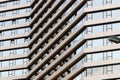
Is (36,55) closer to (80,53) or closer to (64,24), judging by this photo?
(64,24)

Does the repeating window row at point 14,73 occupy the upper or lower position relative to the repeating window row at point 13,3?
lower

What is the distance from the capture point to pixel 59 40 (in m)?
75.3

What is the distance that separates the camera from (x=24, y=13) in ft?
284

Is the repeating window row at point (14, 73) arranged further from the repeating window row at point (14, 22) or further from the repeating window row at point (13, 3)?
the repeating window row at point (13, 3)

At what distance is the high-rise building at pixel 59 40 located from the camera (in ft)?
217

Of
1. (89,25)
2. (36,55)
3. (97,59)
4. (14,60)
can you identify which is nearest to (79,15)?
(89,25)

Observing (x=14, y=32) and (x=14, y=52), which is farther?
(x=14, y=32)

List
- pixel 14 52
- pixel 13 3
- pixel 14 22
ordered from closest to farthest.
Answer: pixel 14 52 < pixel 14 22 < pixel 13 3

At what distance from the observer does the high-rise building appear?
217 feet

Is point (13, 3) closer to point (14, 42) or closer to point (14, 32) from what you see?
point (14, 32)

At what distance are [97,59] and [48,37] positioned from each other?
13998 mm

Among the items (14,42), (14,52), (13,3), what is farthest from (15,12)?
(14,52)

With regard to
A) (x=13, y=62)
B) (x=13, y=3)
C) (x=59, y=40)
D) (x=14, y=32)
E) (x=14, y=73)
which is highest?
(x=13, y=3)

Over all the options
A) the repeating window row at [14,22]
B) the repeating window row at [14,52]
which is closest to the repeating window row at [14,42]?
the repeating window row at [14,52]
